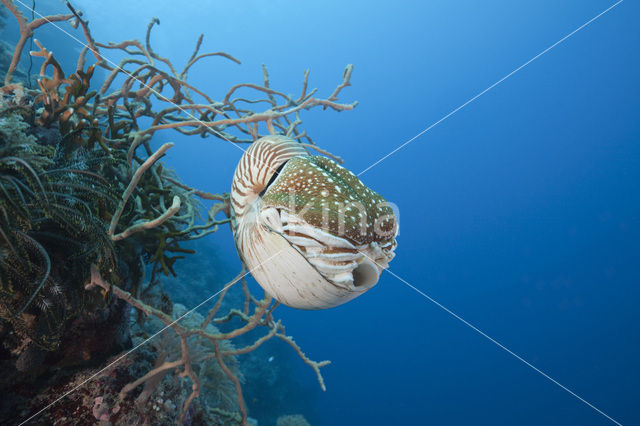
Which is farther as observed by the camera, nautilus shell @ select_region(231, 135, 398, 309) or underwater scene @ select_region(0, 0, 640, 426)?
underwater scene @ select_region(0, 0, 640, 426)

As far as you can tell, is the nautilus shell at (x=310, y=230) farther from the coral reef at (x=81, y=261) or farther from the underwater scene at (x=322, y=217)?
the coral reef at (x=81, y=261)

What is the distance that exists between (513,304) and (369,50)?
48.3 m

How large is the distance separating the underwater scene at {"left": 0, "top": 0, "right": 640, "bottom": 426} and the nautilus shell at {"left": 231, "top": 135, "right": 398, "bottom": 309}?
0.01 m

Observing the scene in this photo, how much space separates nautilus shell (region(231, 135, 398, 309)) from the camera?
1.18 m

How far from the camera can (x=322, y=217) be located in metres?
1.18

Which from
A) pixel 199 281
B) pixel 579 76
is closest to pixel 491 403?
pixel 199 281

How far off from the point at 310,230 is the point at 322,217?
71mm

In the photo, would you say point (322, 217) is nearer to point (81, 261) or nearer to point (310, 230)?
point (310, 230)

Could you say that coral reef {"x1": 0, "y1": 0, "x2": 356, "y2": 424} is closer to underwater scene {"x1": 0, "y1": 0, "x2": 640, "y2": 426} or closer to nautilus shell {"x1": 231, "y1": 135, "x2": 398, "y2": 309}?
underwater scene {"x1": 0, "y1": 0, "x2": 640, "y2": 426}

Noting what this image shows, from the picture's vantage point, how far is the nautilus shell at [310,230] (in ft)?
3.86

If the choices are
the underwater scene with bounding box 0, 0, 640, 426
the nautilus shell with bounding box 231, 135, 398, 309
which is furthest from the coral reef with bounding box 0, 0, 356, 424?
the nautilus shell with bounding box 231, 135, 398, 309

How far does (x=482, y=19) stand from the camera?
144 ft

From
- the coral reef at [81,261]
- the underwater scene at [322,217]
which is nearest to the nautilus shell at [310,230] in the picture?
the underwater scene at [322,217]

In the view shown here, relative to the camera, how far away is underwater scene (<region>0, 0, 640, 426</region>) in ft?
4.36
